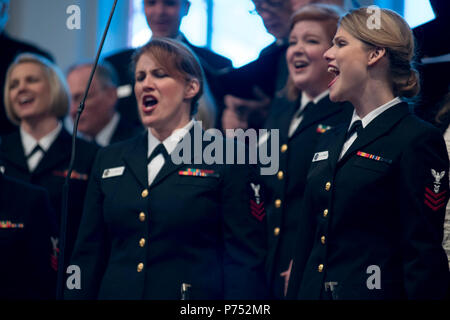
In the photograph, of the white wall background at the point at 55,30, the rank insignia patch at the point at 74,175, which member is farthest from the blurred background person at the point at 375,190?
the white wall background at the point at 55,30

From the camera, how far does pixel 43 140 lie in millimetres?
3512

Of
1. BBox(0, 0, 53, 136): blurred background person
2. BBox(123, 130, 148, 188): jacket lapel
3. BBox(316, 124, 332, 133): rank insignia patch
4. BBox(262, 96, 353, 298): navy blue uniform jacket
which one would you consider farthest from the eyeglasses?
BBox(0, 0, 53, 136): blurred background person

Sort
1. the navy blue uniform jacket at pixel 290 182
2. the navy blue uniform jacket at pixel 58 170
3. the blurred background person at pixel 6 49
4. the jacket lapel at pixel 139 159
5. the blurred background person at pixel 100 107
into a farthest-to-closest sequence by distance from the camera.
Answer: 1. the blurred background person at pixel 6 49
2. the blurred background person at pixel 100 107
3. the navy blue uniform jacket at pixel 58 170
4. the navy blue uniform jacket at pixel 290 182
5. the jacket lapel at pixel 139 159

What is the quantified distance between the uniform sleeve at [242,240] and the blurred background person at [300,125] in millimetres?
277

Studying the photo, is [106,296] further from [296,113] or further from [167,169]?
[296,113]

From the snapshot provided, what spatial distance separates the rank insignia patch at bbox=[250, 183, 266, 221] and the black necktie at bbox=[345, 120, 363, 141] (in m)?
0.38

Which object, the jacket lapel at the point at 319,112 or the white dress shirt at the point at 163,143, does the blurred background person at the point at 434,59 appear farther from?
the white dress shirt at the point at 163,143

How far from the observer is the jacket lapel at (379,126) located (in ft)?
7.49

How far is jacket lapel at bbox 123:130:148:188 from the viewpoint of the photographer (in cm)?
262

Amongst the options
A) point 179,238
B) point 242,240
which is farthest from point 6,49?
point 242,240

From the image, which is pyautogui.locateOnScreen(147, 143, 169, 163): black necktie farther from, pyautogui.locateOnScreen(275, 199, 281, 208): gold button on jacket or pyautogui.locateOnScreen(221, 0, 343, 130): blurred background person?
pyautogui.locateOnScreen(221, 0, 343, 130): blurred background person

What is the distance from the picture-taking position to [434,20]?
2.78 m

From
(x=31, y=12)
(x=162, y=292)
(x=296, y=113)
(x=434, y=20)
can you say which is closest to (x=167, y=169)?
(x=162, y=292)

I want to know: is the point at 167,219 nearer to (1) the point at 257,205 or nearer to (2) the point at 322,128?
(1) the point at 257,205
